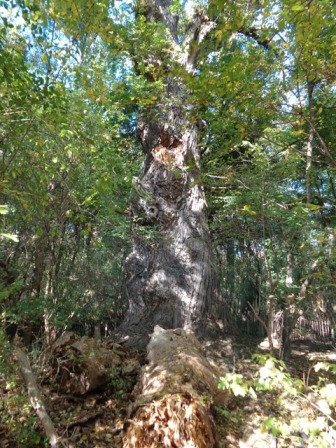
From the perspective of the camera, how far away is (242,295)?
11438 millimetres

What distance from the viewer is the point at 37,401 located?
2590mm

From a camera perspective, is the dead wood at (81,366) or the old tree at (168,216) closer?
the dead wood at (81,366)

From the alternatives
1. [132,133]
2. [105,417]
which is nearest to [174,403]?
[105,417]

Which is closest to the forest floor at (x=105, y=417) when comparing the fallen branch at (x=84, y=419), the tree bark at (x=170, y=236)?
the fallen branch at (x=84, y=419)

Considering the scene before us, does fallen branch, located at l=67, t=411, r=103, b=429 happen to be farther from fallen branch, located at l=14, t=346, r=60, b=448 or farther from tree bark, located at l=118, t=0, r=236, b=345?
tree bark, located at l=118, t=0, r=236, b=345

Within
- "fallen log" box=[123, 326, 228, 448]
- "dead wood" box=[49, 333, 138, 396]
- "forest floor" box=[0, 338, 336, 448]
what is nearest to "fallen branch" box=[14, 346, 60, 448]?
"forest floor" box=[0, 338, 336, 448]

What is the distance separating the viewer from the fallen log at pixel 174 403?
8.54 feet

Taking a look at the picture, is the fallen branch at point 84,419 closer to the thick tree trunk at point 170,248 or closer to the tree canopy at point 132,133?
the tree canopy at point 132,133

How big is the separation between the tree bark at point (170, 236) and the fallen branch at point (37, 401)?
99.6 inches

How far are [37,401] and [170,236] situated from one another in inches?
143

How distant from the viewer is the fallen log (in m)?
2.60

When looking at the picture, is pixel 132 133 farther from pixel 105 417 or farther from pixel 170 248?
pixel 105 417

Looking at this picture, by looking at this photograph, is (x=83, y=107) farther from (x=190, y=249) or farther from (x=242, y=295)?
(x=242, y=295)

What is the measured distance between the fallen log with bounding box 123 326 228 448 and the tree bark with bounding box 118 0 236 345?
1522 mm
